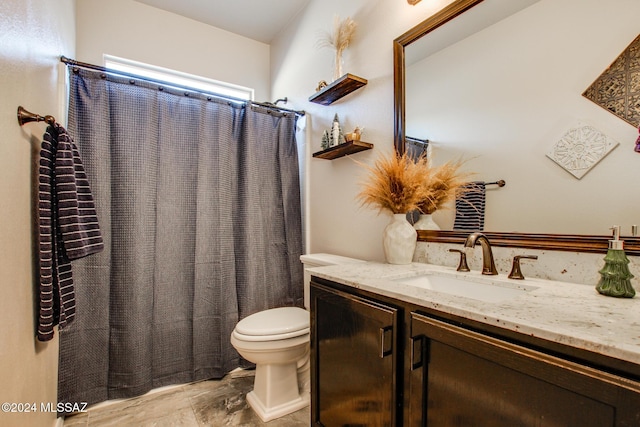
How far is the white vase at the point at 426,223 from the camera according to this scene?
4.63 feet

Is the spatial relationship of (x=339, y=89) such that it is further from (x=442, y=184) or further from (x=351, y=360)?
(x=351, y=360)

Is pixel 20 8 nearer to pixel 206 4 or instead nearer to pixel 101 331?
pixel 101 331

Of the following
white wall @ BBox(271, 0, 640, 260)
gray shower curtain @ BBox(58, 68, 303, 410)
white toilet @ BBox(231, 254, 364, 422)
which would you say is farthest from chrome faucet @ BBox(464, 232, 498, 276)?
gray shower curtain @ BBox(58, 68, 303, 410)

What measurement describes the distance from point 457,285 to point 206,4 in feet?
8.74

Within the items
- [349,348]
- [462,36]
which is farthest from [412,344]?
[462,36]

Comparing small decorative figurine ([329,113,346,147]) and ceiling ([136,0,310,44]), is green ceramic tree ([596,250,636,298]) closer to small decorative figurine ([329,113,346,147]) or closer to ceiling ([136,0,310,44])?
small decorative figurine ([329,113,346,147])

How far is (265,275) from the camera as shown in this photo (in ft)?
7.12

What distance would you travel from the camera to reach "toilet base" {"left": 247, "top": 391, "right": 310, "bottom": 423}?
1630 mm

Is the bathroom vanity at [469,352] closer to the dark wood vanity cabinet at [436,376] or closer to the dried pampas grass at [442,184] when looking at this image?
the dark wood vanity cabinet at [436,376]

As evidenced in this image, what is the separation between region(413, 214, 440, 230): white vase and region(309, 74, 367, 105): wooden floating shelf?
2.82 ft

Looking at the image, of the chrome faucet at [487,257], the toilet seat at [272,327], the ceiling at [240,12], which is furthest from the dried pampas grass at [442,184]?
the ceiling at [240,12]

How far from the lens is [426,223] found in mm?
1438

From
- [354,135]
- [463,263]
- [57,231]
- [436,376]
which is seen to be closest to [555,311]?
[436,376]

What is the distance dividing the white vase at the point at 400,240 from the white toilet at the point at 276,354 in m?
0.29
